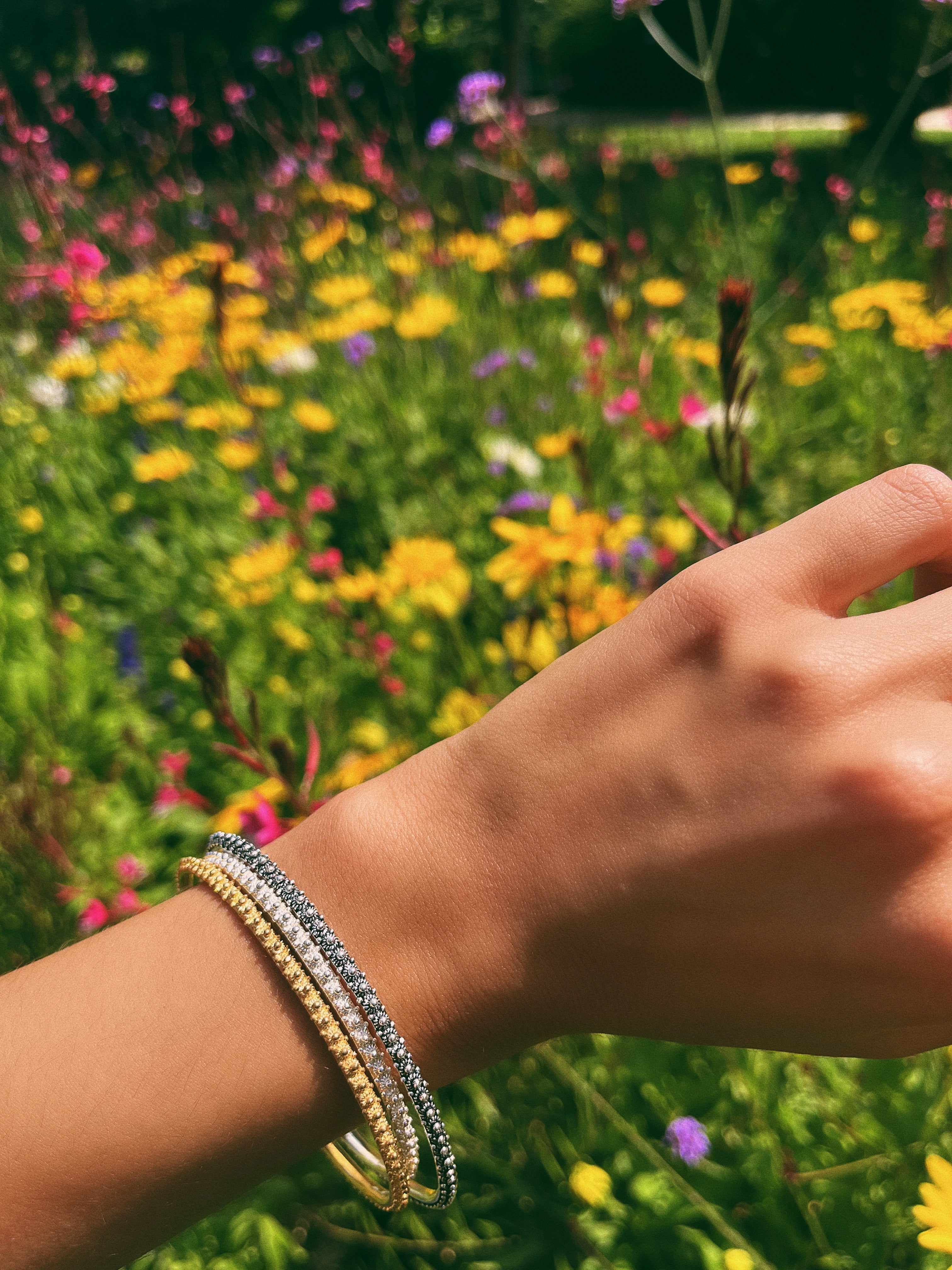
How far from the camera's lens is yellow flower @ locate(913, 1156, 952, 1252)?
76 centimetres

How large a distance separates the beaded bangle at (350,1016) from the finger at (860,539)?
46cm

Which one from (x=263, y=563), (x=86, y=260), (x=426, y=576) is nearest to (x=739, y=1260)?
(x=426, y=576)

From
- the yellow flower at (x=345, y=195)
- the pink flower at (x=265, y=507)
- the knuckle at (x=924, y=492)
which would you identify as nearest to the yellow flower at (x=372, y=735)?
the pink flower at (x=265, y=507)

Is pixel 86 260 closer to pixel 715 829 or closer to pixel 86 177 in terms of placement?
pixel 86 177

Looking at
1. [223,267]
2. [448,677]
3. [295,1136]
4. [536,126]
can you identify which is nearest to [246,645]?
[448,677]

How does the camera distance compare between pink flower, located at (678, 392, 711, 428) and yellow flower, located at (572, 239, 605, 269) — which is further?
yellow flower, located at (572, 239, 605, 269)

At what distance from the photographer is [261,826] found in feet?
3.18

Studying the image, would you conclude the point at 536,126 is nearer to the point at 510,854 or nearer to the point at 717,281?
the point at 717,281

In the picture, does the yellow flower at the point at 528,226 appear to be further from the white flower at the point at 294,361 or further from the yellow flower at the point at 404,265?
the white flower at the point at 294,361

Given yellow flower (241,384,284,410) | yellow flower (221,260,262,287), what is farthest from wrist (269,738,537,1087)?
yellow flower (221,260,262,287)

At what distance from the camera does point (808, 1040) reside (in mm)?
602

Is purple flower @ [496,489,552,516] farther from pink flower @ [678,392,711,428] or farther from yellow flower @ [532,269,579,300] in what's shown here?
yellow flower @ [532,269,579,300]

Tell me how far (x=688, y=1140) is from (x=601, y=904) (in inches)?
28.1

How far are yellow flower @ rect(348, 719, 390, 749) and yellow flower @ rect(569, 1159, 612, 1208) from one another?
2.64 ft
